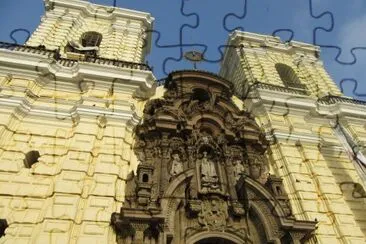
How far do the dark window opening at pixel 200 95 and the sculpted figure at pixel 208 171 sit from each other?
3258 mm

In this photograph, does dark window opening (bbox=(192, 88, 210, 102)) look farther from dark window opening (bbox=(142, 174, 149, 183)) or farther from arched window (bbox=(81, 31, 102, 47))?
arched window (bbox=(81, 31, 102, 47))

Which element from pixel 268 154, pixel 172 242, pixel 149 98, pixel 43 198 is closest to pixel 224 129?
pixel 268 154

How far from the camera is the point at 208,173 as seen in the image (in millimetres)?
12820

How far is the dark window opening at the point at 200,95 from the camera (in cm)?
1589

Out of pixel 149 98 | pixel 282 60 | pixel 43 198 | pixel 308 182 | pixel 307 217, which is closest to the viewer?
pixel 43 198

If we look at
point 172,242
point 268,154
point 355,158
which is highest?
point 268,154

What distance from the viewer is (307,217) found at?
11.7m

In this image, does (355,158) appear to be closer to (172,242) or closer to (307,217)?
(307,217)

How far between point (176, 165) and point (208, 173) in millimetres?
1233

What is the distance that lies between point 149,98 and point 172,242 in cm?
718

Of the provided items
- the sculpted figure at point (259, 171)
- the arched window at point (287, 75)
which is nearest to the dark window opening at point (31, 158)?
the sculpted figure at point (259, 171)

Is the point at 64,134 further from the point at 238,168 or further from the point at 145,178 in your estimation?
the point at 238,168

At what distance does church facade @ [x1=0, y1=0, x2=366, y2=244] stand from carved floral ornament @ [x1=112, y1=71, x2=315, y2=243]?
0.14 ft

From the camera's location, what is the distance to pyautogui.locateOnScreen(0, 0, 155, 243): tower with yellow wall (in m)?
9.77
